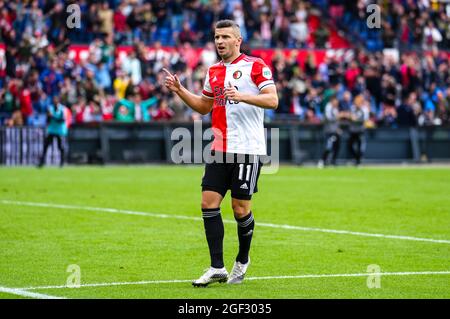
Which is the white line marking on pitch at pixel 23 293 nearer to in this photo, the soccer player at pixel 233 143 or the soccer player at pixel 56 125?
the soccer player at pixel 233 143

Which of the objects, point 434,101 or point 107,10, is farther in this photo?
point 434,101

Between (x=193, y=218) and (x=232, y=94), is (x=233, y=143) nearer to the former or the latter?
(x=232, y=94)

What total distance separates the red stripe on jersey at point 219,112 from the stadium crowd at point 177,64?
20043 millimetres

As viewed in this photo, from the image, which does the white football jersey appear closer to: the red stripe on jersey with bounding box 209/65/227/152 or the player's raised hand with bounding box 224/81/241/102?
the red stripe on jersey with bounding box 209/65/227/152

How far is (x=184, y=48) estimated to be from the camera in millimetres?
34594

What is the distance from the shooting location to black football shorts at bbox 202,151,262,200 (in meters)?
9.70

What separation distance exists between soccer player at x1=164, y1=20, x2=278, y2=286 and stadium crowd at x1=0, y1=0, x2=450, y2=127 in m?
20.2

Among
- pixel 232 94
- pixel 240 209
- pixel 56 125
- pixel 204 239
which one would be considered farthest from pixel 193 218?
pixel 56 125

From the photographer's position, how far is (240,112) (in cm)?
980

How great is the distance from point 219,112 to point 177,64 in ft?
77.7

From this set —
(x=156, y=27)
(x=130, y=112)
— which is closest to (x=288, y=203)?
(x=130, y=112)

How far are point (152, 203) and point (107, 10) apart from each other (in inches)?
667

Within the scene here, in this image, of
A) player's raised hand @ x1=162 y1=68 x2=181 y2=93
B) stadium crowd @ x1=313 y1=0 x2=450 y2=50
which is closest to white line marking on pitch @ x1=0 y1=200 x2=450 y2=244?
player's raised hand @ x1=162 y1=68 x2=181 y2=93
